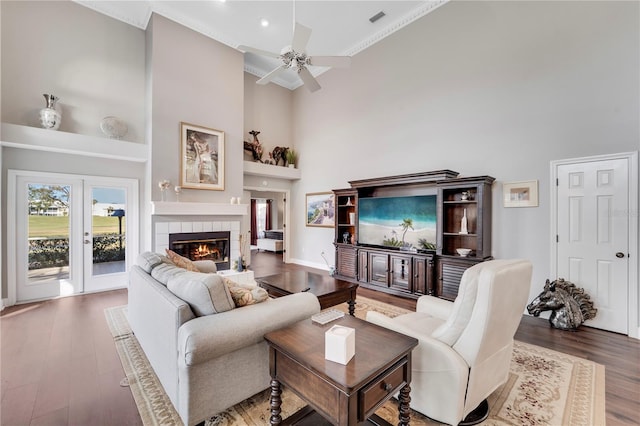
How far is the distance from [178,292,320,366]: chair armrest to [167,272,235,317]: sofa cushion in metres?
0.06

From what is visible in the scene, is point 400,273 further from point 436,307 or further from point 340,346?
point 340,346

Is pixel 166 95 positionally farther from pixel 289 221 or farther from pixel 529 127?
pixel 529 127

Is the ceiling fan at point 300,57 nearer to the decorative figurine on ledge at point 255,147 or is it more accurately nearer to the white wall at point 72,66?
the white wall at point 72,66

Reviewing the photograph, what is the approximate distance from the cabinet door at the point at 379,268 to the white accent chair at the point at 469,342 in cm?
311

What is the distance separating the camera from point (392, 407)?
1.93 metres

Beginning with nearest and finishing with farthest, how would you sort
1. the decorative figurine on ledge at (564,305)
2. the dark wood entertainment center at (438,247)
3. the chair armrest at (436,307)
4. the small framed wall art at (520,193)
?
1. the chair armrest at (436,307)
2. the decorative figurine on ledge at (564,305)
3. the small framed wall art at (520,193)
4. the dark wood entertainment center at (438,247)

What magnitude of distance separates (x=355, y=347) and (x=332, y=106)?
20.6 ft

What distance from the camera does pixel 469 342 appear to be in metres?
1.57

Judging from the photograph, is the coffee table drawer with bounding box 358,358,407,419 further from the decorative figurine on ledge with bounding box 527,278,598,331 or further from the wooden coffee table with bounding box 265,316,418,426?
the decorative figurine on ledge with bounding box 527,278,598,331

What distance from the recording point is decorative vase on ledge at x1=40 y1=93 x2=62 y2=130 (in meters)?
4.11

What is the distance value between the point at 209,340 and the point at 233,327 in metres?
0.15

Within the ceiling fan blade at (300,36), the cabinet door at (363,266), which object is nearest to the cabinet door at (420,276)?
the cabinet door at (363,266)

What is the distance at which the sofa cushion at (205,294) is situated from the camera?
1.79 metres

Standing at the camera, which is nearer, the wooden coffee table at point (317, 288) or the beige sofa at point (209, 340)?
the beige sofa at point (209, 340)
